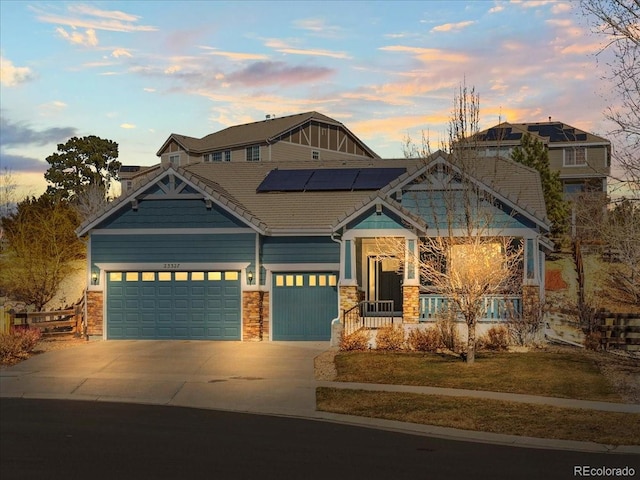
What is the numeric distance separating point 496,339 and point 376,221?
18.1ft

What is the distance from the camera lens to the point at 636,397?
1670cm

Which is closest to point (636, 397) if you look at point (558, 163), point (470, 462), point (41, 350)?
point (470, 462)

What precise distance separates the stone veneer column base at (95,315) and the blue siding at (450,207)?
11.5 meters

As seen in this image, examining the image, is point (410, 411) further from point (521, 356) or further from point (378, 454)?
point (521, 356)

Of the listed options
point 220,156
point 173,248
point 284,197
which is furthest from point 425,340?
point 220,156

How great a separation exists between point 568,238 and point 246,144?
86.1ft

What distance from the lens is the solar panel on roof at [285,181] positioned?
101 ft

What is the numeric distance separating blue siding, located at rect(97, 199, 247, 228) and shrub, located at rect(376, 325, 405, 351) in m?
6.62

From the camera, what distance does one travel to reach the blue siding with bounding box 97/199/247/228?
27516 mm

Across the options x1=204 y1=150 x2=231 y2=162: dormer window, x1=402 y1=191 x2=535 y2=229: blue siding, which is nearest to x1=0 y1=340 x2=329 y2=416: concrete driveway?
x1=402 y1=191 x2=535 y2=229: blue siding

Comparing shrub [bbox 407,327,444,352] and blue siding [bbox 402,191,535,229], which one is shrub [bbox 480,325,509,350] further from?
blue siding [bbox 402,191,535,229]

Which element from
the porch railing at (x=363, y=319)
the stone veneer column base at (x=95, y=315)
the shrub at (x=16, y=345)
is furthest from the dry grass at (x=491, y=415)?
the stone veneer column base at (x=95, y=315)

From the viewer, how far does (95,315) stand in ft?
91.4

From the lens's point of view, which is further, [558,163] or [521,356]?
[558,163]
